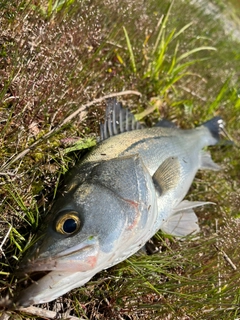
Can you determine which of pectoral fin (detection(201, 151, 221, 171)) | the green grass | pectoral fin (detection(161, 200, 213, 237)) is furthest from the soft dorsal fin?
pectoral fin (detection(201, 151, 221, 171))

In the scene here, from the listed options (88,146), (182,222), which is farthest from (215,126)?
(88,146)

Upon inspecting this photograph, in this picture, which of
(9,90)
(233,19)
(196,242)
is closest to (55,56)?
(9,90)

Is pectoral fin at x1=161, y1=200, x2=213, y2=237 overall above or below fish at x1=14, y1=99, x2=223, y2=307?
below

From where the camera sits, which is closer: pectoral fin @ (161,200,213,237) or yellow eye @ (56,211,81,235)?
yellow eye @ (56,211,81,235)

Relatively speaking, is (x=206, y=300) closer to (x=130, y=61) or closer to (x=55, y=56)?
(x=55, y=56)

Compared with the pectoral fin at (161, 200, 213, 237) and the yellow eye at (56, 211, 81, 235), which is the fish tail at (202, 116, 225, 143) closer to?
the pectoral fin at (161, 200, 213, 237)

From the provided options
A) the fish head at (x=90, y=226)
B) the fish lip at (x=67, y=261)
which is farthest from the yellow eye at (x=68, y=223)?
the fish lip at (x=67, y=261)
